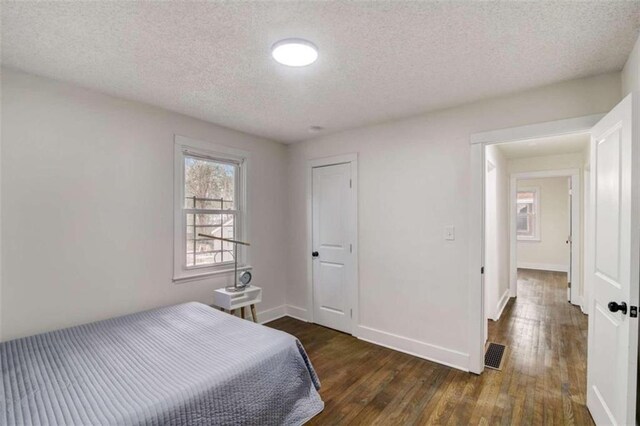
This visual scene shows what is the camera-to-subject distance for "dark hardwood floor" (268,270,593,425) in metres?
2.05

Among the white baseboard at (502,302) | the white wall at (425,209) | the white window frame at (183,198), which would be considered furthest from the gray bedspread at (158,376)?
the white baseboard at (502,302)

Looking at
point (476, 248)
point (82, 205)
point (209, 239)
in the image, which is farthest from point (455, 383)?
point (82, 205)

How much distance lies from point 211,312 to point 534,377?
9.31 ft

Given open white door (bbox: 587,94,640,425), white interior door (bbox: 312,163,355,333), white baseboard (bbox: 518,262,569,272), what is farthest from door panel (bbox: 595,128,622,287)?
white baseboard (bbox: 518,262,569,272)

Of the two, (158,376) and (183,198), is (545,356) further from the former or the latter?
(183,198)

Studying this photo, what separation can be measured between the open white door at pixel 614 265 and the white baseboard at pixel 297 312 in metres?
2.85

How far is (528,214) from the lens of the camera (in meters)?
7.56

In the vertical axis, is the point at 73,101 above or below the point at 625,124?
Result: above

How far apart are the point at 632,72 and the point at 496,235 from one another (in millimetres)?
2661

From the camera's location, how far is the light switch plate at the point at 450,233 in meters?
2.75

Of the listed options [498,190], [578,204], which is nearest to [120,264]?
[498,190]

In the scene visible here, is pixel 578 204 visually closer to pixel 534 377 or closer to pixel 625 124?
pixel 534 377

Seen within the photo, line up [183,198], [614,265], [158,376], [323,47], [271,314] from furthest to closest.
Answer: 1. [271,314]
2. [183,198]
3. [323,47]
4. [614,265]
5. [158,376]

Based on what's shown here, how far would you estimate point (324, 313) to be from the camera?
A: 12.4 ft
